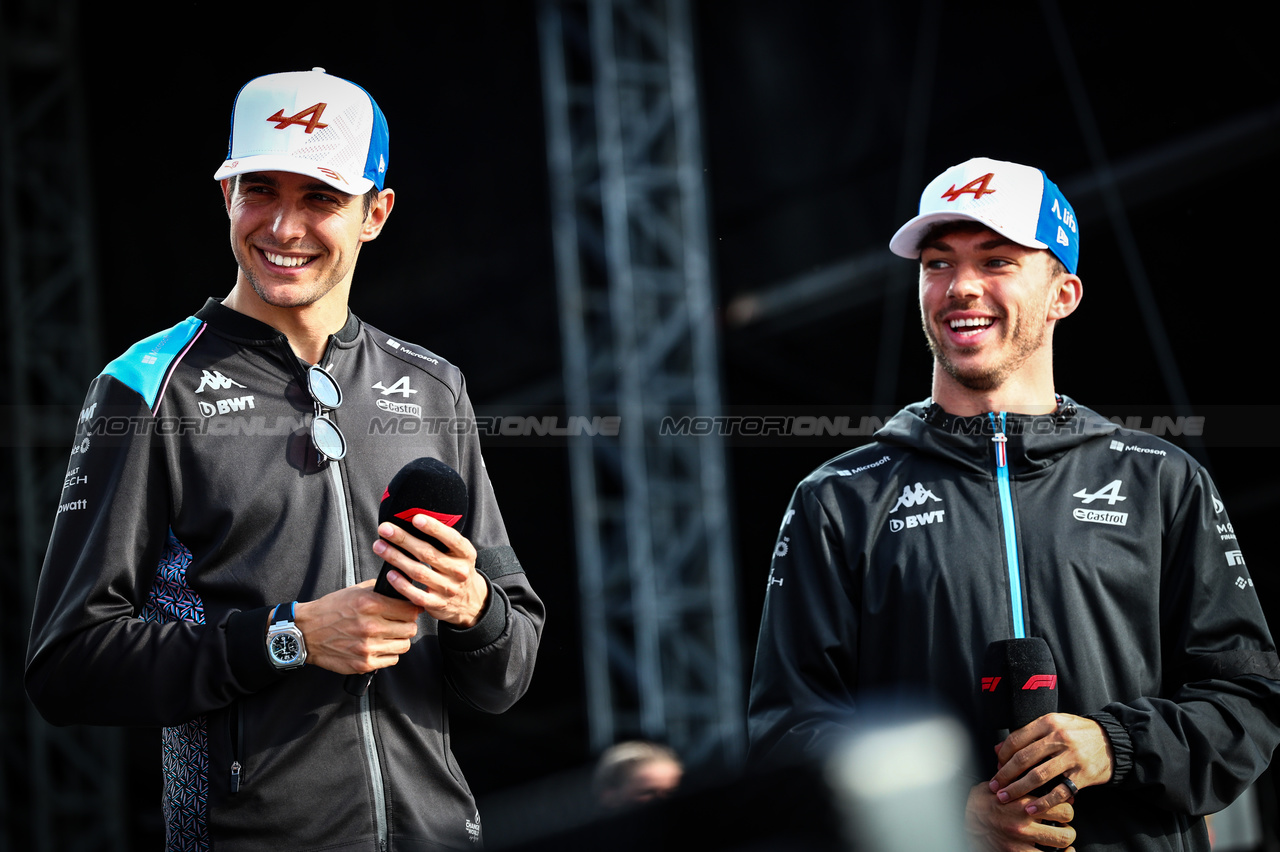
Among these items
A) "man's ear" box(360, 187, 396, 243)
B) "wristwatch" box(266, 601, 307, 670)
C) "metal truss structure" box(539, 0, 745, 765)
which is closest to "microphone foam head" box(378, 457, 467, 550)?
"wristwatch" box(266, 601, 307, 670)

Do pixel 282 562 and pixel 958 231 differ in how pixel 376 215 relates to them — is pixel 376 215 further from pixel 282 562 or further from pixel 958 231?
pixel 958 231

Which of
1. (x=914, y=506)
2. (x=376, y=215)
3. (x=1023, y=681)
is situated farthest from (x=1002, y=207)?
(x=376, y=215)

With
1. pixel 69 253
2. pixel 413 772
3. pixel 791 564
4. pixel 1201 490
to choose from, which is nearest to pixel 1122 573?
pixel 1201 490

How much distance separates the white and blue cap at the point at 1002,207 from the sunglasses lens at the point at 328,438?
1.02 m

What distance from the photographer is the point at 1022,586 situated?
→ 75.3 inches

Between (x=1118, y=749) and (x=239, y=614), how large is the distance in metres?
1.21

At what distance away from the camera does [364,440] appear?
1746 millimetres

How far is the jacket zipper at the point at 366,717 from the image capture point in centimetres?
162

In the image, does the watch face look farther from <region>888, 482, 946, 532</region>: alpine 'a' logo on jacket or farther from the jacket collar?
the jacket collar

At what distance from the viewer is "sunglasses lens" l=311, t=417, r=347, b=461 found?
1688 mm

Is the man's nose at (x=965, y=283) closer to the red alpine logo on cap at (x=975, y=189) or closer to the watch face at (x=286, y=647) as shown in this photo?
the red alpine logo on cap at (x=975, y=189)

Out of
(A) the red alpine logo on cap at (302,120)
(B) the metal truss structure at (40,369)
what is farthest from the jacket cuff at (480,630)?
(B) the metal truss structure at (40,369)

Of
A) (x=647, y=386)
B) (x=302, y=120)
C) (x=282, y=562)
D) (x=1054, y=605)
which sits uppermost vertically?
(x=647, y=386)

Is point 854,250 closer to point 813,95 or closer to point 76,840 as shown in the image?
point 813,95
